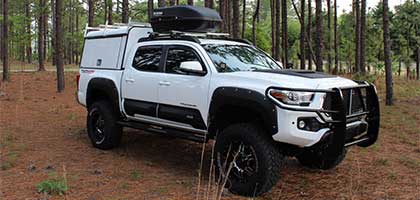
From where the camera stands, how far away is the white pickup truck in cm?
508

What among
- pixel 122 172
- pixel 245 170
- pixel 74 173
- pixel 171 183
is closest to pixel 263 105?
pixel 245 170

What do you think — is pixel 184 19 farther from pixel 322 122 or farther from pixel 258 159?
pixel 322 122

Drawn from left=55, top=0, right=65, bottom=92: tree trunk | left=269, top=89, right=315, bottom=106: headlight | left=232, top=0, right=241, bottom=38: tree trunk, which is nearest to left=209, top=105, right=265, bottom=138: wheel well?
left=269, top=89, right=315, bottom=106: headlight

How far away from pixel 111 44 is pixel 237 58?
2.65 m

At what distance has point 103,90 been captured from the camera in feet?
26.0

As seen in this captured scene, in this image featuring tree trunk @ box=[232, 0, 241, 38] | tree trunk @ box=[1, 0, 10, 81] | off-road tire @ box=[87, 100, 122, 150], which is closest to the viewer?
off-road tire @ box=[87, 100, 122, 150]

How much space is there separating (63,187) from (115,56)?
2.93 meters

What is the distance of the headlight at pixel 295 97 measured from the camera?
16.5 ft

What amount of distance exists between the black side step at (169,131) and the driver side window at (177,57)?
0.89 metres

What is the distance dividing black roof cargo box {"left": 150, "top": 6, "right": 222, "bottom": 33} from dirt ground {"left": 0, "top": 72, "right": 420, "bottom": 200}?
2.27m

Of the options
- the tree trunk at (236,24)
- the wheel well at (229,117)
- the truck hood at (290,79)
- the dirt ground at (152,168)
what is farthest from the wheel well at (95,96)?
the tree trunk at (236,24)

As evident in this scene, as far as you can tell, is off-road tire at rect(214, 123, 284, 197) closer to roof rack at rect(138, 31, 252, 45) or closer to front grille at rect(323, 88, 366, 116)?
front grille at rect(323, 88, 366, 116)

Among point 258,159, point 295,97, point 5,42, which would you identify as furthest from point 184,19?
point 5,42

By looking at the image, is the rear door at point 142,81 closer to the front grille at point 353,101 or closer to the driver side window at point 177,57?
the driver side window at point 177,57
